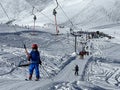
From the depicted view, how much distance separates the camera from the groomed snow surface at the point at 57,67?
1775cm

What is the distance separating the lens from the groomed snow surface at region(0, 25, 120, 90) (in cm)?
1775

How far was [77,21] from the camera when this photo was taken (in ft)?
607

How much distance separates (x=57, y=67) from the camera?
39.5 metres

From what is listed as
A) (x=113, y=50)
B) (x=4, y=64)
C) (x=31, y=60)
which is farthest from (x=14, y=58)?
(x=113, y=50)

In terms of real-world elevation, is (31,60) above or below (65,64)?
above

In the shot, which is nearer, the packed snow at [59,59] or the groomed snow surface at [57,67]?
the groomed snow surface at [57,67]

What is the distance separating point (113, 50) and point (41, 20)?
120m

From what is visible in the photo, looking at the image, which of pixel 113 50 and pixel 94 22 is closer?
pixel 113 50

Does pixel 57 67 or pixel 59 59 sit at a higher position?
pixel 59 59

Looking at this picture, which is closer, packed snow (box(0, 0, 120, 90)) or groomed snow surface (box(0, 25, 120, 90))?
groomed snow surface (box(0, 25, 120, 90))

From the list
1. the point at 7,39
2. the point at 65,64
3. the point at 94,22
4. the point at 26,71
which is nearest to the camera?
the point at 26,71

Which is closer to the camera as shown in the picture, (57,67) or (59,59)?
(57,67)

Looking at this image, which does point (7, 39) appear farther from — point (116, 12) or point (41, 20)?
point (116, 12)

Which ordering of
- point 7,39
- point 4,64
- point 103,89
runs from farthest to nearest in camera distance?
point 7,39 < point 4,64 < point 103,89
